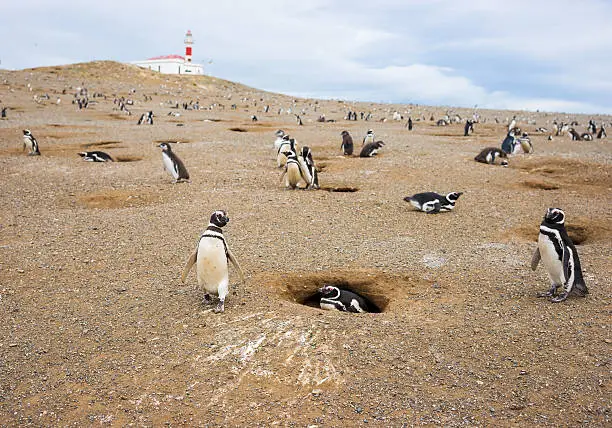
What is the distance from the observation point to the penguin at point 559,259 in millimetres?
5285

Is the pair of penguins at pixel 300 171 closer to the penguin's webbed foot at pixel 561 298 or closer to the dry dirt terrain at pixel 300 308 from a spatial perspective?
the dry dirt terrain at pixel 300 308

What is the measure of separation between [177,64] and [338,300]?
230 feet

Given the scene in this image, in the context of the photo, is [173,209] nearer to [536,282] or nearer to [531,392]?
[536,282]

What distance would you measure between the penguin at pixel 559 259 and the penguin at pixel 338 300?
1.81 m

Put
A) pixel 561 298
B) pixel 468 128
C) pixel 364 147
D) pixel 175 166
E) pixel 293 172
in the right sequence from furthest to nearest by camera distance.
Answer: pixel 468 128, pixel 364 147, pixel 175 166, pixel 293 172, pixel 561 298

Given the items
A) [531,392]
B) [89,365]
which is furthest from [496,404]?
[89,365]

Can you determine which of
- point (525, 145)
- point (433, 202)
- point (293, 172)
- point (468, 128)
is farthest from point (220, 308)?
point (468, 128)

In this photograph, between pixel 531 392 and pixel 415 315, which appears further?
pixel 415 315

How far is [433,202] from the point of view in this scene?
28.9 feet

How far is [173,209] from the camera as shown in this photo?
904cm

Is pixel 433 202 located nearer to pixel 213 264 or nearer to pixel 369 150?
pixel 213 264

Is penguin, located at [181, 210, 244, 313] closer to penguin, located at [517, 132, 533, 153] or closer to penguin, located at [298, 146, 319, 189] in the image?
penguin, located at [298, 146, 319, 189]

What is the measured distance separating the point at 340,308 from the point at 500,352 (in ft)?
5.68

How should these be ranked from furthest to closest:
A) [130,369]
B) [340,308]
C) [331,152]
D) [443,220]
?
[331,152]
[443,220]
[340,308]
[130,369]
